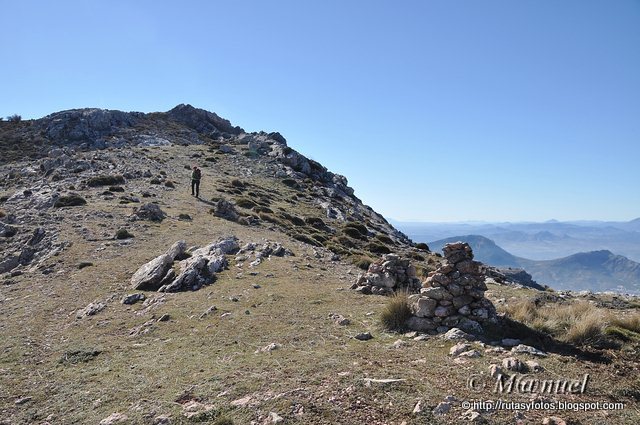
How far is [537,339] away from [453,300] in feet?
7.19

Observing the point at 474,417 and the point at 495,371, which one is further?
the point at 495,371

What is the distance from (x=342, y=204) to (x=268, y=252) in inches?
1457

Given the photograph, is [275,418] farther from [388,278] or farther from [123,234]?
[123,234]

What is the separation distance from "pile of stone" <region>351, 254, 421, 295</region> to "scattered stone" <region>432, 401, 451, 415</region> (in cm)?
841

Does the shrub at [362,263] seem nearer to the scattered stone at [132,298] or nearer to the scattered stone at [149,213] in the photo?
the scattered stone at [132,298]

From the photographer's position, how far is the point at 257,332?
1143cm

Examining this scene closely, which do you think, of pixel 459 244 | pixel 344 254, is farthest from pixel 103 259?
pixel 459 244

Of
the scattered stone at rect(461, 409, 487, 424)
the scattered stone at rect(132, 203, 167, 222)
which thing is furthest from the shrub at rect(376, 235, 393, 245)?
the scattered stone at rect(461, 409, 487, 424)

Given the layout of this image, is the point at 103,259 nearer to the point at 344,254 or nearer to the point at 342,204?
the point at 344,254

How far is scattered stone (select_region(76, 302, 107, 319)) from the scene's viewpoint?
578 inches

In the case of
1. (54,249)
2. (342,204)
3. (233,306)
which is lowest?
(233,306)

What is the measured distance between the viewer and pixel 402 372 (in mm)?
7973

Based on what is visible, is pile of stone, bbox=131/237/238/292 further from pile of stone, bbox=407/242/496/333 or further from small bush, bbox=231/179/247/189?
small bush, bbox=231/179/247/189

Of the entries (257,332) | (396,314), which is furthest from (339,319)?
(257,332)
